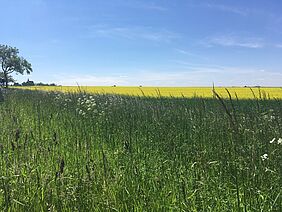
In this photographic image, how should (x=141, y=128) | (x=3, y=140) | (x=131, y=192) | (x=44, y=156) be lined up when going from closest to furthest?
(x=131, y=192) → (x=44, y=156) → (x=3, y=140) → (x=141, y=128)

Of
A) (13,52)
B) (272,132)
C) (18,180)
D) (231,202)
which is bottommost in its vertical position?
(231,202)

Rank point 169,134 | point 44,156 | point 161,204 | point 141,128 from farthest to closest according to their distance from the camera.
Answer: point 141,128 → point 169,134 → point 44,156 → point 161,204

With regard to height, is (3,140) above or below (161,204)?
above

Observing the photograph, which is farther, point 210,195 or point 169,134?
point 169,134

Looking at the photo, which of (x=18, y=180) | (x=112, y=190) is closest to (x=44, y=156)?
(x=18, y=180)

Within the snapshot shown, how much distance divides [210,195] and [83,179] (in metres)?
1.20

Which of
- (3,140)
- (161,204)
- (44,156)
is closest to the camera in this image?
(161,204)

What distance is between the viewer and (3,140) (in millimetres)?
4141

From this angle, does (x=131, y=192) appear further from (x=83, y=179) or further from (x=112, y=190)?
(x=83, y=179)

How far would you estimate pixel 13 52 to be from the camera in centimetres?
7119

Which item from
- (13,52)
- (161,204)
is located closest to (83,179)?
(161,204)

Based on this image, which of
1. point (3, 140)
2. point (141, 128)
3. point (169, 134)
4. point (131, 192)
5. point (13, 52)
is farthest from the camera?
point (13, 52)

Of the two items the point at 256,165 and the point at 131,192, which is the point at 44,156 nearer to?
the point at 131,192

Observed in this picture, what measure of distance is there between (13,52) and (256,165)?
76.1m
